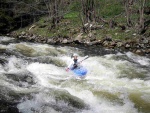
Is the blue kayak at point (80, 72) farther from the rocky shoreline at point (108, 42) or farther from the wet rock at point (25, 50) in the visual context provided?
the rocky shoreline at point (108, 42)

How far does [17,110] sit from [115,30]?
12284mm

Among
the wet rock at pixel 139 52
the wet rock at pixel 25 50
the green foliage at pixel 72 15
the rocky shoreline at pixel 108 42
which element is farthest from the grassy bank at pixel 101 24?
the wet rock at pixel 25 50

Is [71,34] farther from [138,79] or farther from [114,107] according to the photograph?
[114,107]

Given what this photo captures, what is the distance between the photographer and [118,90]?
997cm

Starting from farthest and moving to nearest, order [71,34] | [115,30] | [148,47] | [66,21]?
[66,21] → [71,34] → [115,30] → [148,47]

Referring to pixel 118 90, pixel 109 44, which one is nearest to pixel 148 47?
pixel 109 44

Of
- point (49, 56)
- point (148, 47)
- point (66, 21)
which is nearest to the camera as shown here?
point (49, 56)

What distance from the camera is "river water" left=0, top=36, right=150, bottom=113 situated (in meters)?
8.66

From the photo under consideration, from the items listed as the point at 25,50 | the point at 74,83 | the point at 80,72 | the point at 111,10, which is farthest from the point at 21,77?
the point at 111,10

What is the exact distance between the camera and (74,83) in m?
10.6

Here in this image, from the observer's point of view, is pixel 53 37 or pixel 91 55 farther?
pixel 53 37

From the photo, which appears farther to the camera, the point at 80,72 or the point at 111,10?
A: the point at 111,10

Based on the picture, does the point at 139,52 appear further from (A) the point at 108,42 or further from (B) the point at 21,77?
(B) the point at 21,77

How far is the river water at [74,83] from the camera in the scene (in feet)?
28.4
